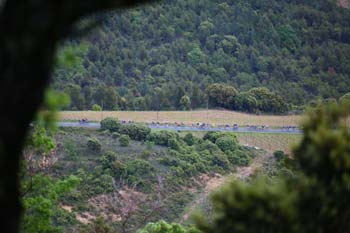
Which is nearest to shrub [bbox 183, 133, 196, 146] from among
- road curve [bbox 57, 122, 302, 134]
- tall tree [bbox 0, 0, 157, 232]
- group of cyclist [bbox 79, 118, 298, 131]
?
road curve [bbox 57, 122, 302, 134]

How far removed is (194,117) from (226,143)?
947cm

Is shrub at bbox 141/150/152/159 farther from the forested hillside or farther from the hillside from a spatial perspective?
the forested hillside

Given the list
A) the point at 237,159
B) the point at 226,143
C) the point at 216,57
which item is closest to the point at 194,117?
the point at 226,143

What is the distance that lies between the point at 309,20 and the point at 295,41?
23.3 ft

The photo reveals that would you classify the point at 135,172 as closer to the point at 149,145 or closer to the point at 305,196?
the point at 149,145

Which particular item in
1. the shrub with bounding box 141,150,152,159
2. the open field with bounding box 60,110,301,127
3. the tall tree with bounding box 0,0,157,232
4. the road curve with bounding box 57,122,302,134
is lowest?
the shrub with bounding box 141,150,152,159

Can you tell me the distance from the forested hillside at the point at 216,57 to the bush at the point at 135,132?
11775mm

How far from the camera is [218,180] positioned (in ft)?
131

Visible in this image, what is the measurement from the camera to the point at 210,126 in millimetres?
49875

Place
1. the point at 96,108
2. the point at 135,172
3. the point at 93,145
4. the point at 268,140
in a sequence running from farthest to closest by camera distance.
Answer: the point at 96,108 → the point at 268,140 → the point at 93,145 → the point at 135,172

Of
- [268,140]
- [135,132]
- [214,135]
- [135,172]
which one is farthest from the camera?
[268,140]

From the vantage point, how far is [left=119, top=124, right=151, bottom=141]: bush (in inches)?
1741

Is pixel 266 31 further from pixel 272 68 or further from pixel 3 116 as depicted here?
pixel 3 116

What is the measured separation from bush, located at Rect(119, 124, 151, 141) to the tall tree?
134 feet
